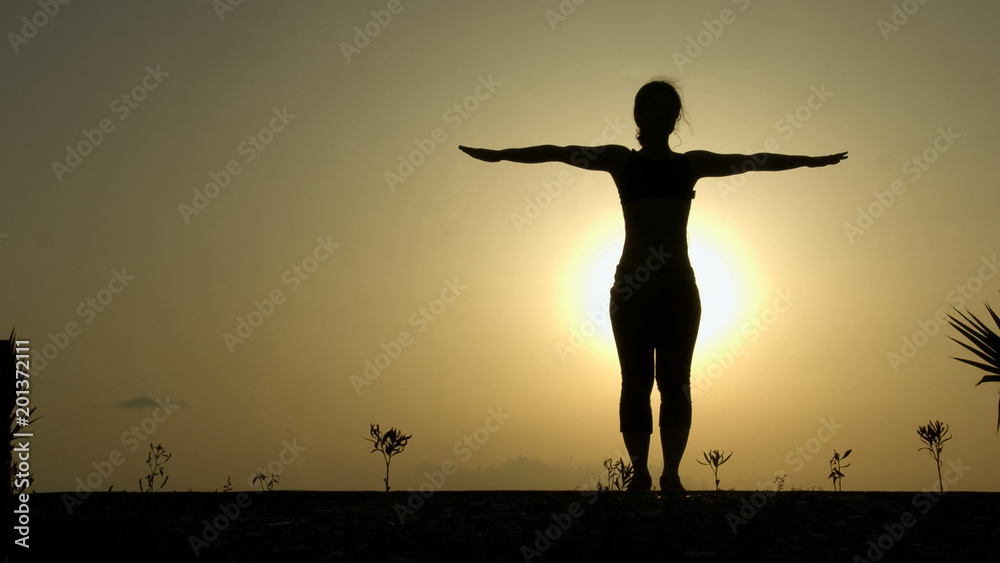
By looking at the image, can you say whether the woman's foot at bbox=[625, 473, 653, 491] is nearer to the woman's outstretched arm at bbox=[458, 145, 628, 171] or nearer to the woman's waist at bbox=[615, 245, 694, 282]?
the woman's waist at bbox=[615, 245, 694, 282]

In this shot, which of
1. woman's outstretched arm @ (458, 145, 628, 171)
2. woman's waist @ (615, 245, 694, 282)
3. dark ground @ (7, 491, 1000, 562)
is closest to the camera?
dark ground @ (7, 491, 1000, 562)

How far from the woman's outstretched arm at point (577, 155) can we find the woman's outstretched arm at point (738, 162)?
1.99 ft

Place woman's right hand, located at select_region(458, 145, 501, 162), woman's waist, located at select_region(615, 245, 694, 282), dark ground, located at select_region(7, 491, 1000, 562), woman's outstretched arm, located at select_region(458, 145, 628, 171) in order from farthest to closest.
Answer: woman's right hand, located at select_region(458, 145, 501, 162)
woman's outstretched arm, located at select_region(458, 145, 628, 171)
woman's waist, located at select_region(615, 245, 694, 282)
dark ground, located at select_region(7, 491, 1000, 562)

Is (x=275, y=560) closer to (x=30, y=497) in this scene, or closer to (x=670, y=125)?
(x=30, y=497)

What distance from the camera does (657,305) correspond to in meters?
7.02

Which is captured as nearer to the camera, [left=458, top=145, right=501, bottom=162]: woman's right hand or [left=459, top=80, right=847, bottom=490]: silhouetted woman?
[left=459, top=80, right=847, bottom=490]: silhouetted woman

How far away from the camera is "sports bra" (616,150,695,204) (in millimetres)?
7098

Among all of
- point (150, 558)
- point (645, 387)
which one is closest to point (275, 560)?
point (150, 558)

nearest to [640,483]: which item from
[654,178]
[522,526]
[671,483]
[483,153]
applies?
[671,483]

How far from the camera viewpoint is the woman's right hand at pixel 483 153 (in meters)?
7.39

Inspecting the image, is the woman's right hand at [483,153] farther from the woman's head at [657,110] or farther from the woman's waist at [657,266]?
the woman's waist at [657,266]

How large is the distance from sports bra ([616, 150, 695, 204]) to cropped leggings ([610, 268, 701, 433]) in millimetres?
609

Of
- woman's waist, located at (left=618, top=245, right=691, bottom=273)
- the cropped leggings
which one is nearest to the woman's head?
woman's waist, located at (left=618, top=245, right=691, bottom=273)

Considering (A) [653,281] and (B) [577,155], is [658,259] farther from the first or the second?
(B) [577,155]
